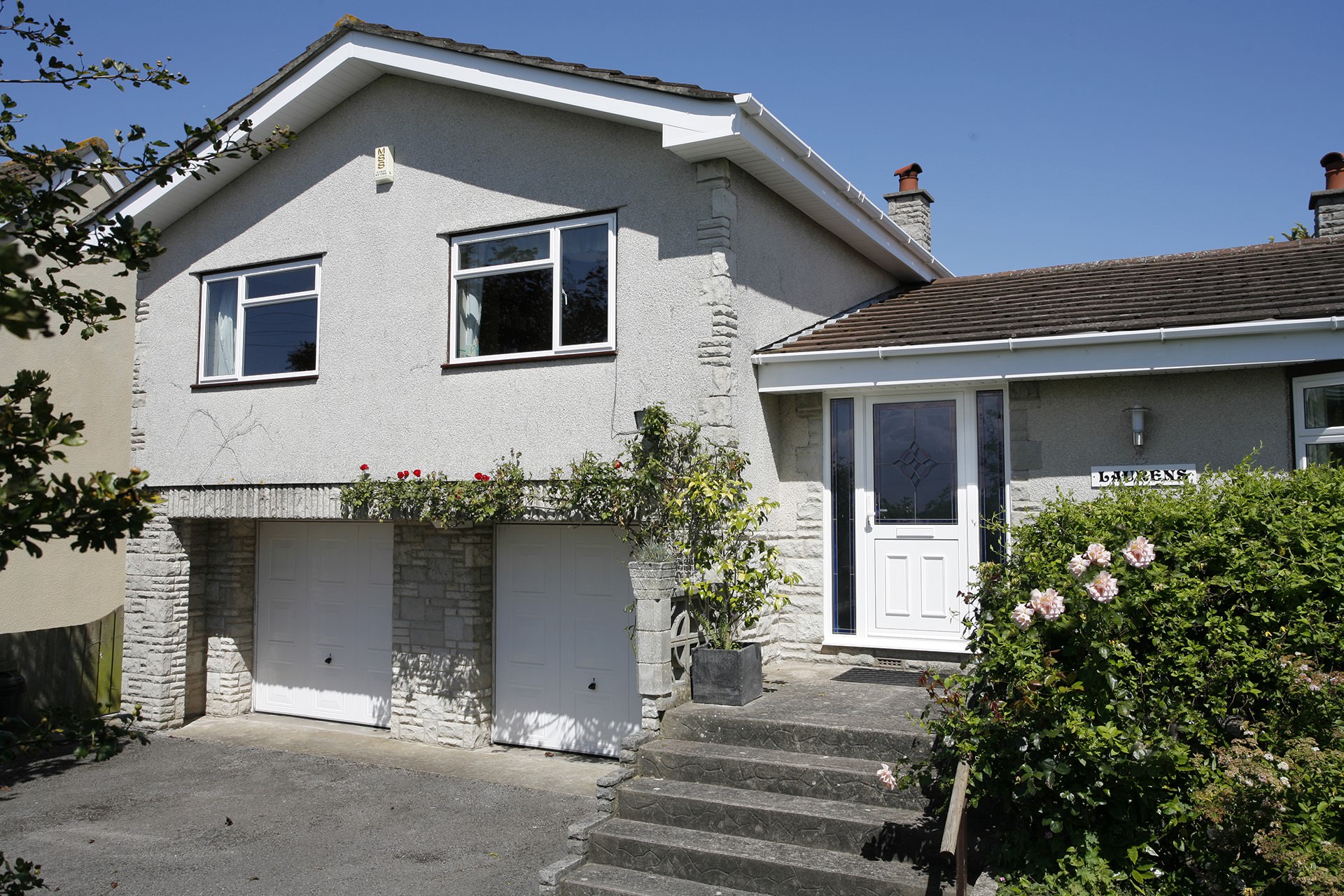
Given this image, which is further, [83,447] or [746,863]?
[83,447]

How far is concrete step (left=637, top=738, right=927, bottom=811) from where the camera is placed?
6457 mm

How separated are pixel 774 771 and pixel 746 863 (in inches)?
30.7

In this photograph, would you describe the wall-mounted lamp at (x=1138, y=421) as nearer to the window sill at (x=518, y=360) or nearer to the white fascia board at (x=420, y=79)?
the white fascia board at (x=420, y=79)

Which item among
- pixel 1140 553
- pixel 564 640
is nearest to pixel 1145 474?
pixel 1140 553

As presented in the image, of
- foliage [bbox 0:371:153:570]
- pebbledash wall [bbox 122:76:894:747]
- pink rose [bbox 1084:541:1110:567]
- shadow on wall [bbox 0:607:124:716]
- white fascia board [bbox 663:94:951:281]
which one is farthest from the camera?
shadow on wall [bbox 0:607:124:716]

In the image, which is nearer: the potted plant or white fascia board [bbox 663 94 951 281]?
the potted plant

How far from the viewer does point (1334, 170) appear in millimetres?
11203

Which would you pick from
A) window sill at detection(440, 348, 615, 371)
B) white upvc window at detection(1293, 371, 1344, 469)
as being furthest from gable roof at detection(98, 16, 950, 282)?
A: white upvc window at detection(1293, 371, 1344, 469)

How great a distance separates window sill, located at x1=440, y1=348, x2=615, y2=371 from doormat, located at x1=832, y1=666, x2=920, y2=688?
354cm

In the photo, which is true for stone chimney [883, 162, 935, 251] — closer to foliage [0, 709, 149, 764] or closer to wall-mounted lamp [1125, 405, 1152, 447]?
wall-mounted lamp [1125, 405, 1152, 447]

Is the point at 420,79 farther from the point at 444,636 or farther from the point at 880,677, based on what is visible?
the point at 880,677

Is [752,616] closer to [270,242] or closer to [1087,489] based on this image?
[1087,489]

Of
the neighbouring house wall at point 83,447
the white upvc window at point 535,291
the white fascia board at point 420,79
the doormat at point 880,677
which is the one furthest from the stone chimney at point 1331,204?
the neighbouring house wall at point 83,447

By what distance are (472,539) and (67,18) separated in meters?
7.57
